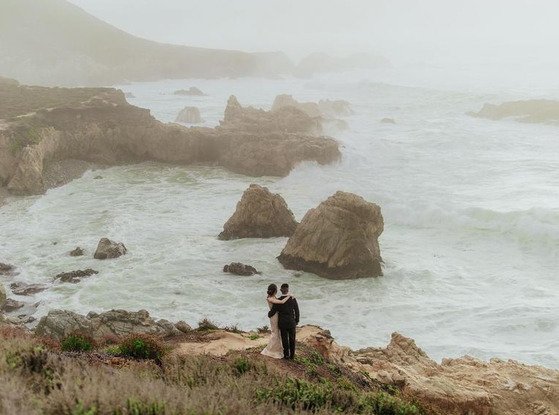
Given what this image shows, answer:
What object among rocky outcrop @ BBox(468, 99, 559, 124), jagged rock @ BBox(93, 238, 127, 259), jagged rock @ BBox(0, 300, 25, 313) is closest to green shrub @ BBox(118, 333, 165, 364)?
jagged rock @ BBox(0, 300, 25, 313)

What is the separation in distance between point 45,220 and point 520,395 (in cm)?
2713

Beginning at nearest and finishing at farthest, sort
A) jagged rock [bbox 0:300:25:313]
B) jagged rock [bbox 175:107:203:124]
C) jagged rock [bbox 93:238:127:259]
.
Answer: jagged rock [bbox 0:300:25:313] → jagged rock [bbox 93:238:127:259] → jagged rock [bbox 175:107:203:124]

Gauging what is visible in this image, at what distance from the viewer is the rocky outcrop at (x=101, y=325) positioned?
15.8m

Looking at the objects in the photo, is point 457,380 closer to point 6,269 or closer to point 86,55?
point 6,269

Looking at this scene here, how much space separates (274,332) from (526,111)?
69632 mm

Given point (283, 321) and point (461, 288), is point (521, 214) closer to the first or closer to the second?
point (461, 288)

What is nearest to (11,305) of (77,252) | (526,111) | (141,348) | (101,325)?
(77,252)

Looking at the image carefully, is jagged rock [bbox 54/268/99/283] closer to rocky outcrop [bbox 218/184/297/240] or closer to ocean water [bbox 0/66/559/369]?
ocean water [bbox 0/66/559/369]

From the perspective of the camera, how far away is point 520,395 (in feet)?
42.7

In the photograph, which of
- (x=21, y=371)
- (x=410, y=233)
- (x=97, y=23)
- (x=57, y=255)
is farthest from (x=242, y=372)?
(x=97, y=23)

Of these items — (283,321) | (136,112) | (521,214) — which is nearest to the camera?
(283,321)

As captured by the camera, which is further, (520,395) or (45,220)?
(45,220)

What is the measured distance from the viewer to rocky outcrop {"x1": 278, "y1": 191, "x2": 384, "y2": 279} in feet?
81.8

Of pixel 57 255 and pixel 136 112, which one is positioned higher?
pixel 136 112
